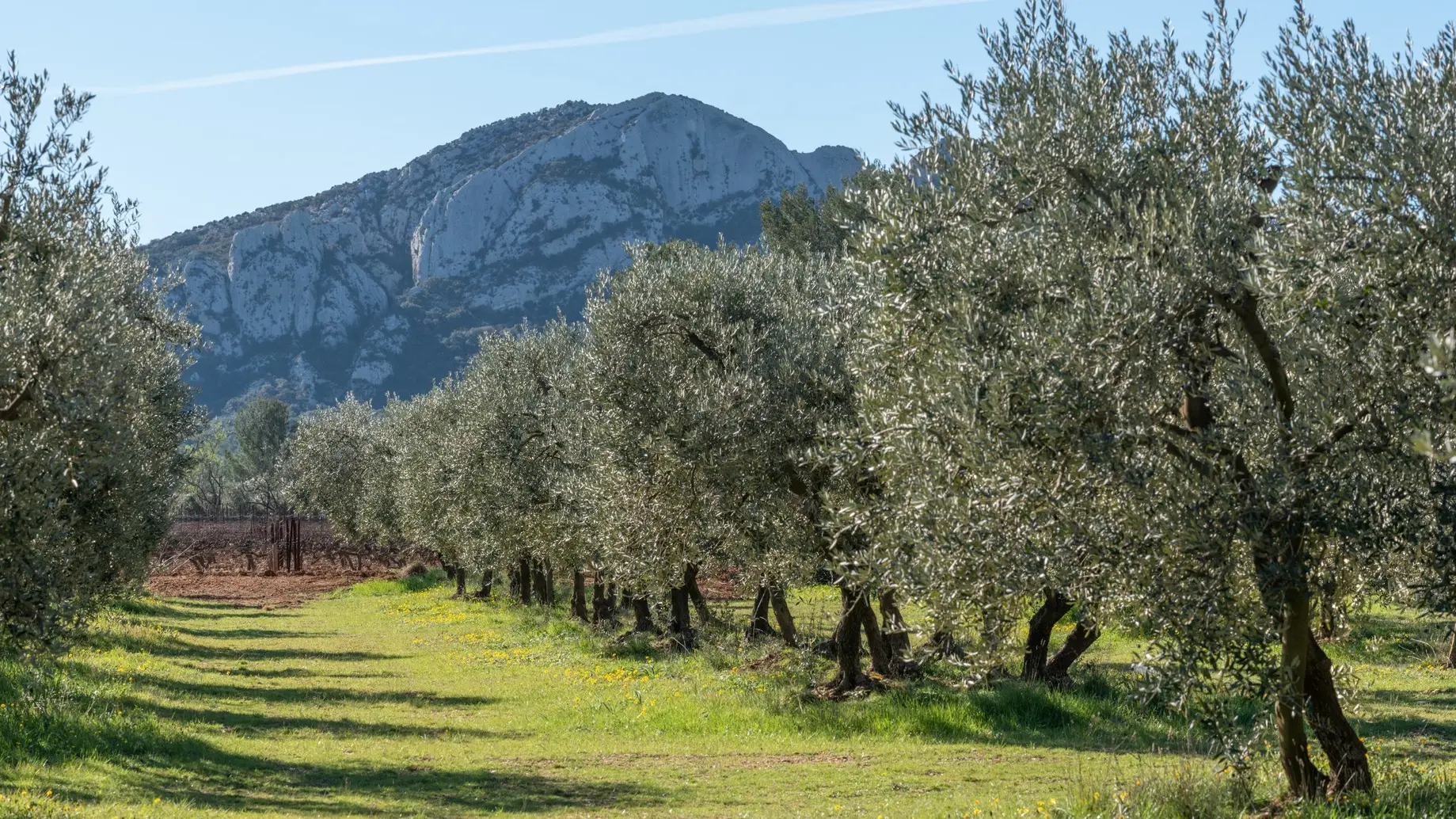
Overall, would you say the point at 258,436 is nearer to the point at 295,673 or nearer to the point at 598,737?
the point at 295,673

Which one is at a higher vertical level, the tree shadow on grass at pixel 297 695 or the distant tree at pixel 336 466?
the distant tree at pixel 336 466

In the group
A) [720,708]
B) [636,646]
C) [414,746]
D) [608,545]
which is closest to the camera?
[414,746]

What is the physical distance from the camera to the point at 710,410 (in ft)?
75.5

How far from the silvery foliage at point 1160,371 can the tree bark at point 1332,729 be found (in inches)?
43.9

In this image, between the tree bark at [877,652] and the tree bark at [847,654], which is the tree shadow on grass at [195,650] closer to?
the tree bark at [877,652]

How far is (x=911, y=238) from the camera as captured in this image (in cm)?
1230

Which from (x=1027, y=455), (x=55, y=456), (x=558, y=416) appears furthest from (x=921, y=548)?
(x=558, y=416)

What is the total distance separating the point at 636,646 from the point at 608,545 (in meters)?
6.85

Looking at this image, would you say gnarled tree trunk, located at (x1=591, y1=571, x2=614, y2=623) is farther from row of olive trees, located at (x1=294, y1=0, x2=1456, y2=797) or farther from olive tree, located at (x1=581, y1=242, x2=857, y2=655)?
row of olive trees, located at (x1=294, y1=0, x2=1456, y2=797)

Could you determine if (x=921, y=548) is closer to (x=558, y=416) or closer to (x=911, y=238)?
(x=911, y=238)

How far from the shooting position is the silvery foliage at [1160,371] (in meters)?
10.3

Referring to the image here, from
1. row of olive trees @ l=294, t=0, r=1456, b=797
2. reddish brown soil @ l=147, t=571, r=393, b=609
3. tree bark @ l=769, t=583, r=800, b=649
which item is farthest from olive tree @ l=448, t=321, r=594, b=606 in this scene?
row of olive trees @ l=294, t=0, r=1456, b=797

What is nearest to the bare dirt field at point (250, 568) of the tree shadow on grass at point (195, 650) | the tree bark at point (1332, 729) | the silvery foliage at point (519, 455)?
the tree shadow on grass at point (195, 650)

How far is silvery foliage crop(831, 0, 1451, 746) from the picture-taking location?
10.3 m
